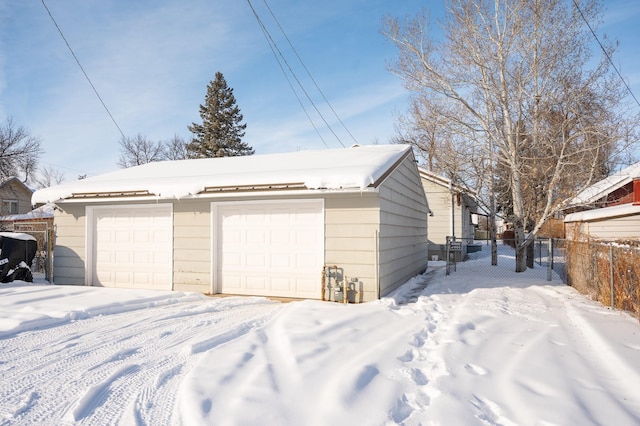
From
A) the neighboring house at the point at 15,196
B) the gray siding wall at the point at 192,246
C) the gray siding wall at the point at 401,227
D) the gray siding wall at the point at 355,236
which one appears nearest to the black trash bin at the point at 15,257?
the gray siding wall at the point at 192,246

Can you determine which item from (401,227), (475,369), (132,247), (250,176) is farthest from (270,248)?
(475,369)

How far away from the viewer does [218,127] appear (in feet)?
108

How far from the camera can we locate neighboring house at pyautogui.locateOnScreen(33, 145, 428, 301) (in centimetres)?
768

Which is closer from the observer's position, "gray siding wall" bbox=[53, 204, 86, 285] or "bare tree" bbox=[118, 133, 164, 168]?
"gray siding wall" bbox=[53, 204, 86, 285]

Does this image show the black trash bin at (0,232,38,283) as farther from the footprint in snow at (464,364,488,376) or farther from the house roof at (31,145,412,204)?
the footprint in snow at (464,364,488,376)

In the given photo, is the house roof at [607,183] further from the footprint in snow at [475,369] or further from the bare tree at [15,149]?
the bare tree at [15,149]

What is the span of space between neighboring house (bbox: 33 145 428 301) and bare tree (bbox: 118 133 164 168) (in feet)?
123

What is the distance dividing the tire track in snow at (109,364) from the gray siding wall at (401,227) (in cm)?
297

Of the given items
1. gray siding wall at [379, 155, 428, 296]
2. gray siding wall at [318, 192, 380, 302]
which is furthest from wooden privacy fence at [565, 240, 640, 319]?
gray siding wall at [318, 192, 380, 302]

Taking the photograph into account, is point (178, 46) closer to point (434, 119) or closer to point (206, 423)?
point (434, 119)

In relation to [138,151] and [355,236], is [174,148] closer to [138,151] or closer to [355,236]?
[138,151]

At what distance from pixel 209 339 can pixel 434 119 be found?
10.8m

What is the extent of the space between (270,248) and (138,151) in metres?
42.2

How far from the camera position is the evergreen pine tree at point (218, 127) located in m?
32.6
